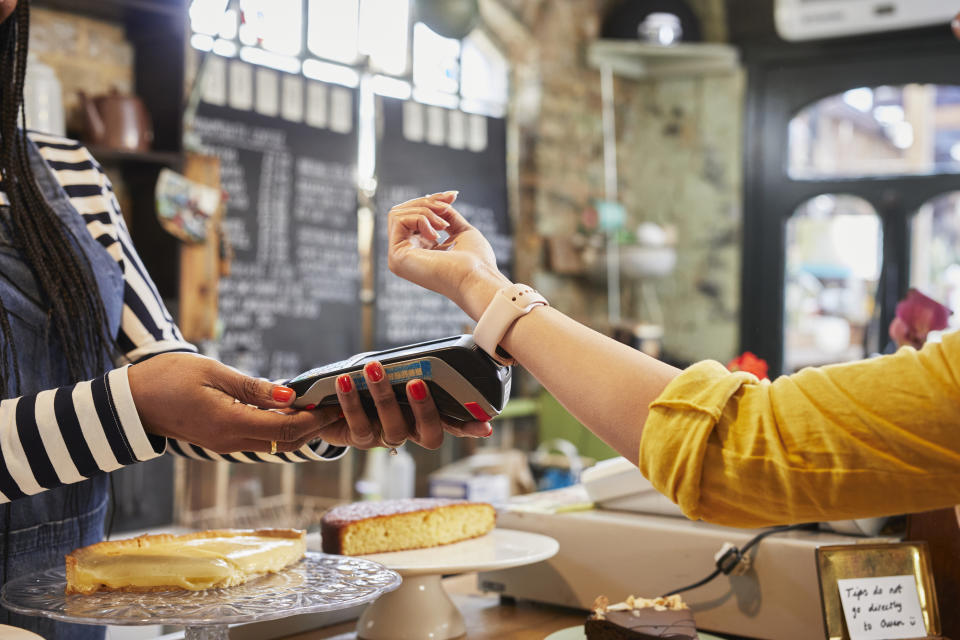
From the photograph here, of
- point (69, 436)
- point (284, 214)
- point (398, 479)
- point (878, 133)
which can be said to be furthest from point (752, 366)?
point (878, 133)

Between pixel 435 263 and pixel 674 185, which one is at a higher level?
pixel 674 185

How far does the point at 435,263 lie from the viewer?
0.98 m

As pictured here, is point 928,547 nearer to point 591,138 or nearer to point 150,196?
point 150,196

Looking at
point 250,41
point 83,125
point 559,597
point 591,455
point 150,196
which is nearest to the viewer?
point 559,597

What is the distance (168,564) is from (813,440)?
0.69 m

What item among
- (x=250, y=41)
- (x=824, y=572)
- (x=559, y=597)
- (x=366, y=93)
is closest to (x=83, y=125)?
(x=250, y=41)

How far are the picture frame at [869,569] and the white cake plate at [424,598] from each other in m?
0.35

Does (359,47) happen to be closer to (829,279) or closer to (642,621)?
(829,279)

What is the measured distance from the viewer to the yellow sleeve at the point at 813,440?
677 mm

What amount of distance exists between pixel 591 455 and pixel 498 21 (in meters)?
2.28

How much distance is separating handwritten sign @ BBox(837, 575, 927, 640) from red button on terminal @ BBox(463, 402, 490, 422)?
0.48 meters

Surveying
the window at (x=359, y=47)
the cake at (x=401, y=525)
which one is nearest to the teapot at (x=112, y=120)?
the window at (x=359, y=47)

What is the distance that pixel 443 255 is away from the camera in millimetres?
981

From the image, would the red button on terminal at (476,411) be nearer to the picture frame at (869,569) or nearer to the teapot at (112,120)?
the picture frame at (869,569)
